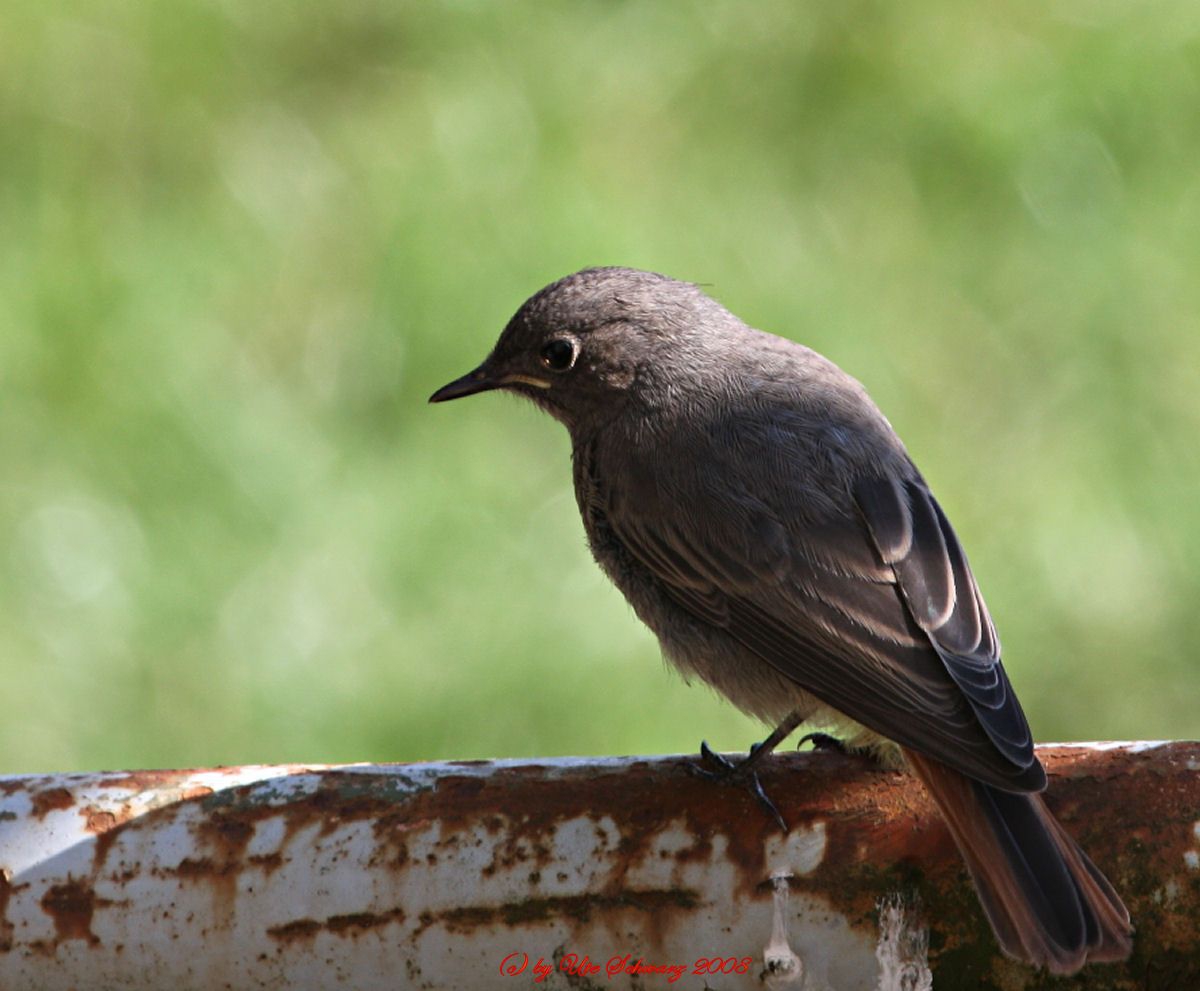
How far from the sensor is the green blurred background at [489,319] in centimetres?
575

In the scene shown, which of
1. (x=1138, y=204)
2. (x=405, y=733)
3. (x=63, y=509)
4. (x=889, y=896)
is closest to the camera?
(x=889, y=896)

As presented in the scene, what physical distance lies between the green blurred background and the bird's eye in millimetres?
1337

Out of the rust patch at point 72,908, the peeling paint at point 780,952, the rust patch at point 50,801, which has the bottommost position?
the peeling paint at point 780,952

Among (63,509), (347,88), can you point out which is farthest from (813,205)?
(63,509)

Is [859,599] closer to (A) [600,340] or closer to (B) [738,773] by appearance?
(B) [738,773]

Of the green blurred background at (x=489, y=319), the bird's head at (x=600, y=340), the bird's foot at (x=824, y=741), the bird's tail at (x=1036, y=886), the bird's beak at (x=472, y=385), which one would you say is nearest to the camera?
the bird's tail at (x=1036, y=886)

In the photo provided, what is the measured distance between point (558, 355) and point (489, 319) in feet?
6.78

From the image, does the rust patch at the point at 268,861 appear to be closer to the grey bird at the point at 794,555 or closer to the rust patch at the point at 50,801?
the rust patch at the point at 50,801

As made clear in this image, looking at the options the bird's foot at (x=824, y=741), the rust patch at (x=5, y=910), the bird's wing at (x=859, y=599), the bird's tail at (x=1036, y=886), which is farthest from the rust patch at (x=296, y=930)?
the bird's foot at (x=824, y=741)

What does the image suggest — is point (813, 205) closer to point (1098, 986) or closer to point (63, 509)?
point (63, 509)

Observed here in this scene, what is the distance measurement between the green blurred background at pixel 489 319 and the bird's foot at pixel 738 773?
6.63 feet

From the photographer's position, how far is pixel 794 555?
3914mm

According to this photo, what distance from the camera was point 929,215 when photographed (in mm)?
7215

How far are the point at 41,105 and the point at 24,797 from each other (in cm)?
491
